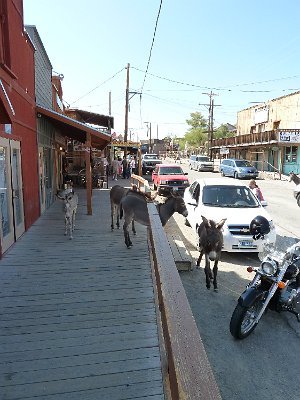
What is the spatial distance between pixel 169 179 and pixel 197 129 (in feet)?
214

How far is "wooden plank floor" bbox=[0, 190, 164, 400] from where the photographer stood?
313 cm

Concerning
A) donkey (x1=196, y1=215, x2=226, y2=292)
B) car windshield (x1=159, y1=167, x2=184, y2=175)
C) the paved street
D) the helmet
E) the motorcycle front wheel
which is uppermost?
car windshield (x1=159, y1=167, x2=184, y2=175)

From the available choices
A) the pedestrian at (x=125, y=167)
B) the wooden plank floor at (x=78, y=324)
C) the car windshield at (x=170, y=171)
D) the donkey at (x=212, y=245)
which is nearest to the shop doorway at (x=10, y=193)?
the wooden plank floor at (x=78, y=324)

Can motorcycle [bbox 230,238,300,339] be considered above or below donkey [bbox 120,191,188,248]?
below

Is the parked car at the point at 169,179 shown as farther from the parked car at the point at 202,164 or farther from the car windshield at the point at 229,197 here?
the parked car at the point at 202,164

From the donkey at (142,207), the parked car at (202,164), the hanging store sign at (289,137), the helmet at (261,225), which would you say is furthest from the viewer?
the parked car at (202,164)

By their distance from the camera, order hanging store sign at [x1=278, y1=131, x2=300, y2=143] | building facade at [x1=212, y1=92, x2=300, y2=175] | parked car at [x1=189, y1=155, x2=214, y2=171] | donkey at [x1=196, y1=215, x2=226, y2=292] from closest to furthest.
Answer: donkey at [x1=196, y1=215, x2=226, y2=292] < hanging store sign at [x1=278, y1=131, x2=300, y2=143] < building facade at [x1=212, y1=92, x2=300, y2=175] < parked car at [x1=189, y1=155, x2=214, y2=171]

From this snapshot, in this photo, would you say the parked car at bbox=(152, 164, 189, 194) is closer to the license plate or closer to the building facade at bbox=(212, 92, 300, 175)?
the license plate

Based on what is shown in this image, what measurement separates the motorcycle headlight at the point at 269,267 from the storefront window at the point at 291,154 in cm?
3260

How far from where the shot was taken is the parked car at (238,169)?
32.3m

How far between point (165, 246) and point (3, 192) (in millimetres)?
Result: 4634

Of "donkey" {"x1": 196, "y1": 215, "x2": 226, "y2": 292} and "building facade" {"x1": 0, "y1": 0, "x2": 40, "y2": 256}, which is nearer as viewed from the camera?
"donkey" {"x1": 196, "y1": 215, "x2": 226, "y2": 292}

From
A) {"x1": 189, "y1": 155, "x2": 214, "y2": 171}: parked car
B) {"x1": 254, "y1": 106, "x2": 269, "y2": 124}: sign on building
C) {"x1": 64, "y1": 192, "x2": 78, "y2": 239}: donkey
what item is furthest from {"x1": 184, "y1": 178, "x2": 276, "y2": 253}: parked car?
{"x1": 254, "y1": 106, "x2": 269, "y2": 124}: sign on building

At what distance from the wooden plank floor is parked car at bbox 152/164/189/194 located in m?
13.0
